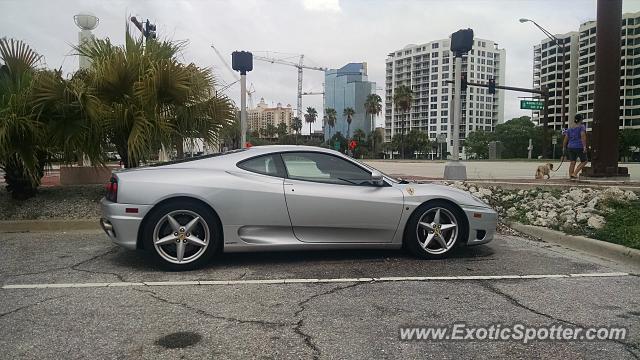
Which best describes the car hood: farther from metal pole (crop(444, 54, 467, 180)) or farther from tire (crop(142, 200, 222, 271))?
metal pole (crop(444, 54, 467, 180))

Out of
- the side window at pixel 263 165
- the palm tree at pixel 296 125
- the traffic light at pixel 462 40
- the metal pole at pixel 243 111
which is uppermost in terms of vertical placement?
the palm tree at pixel 296 125

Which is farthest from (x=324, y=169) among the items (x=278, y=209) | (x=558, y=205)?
(x=558, y=205)

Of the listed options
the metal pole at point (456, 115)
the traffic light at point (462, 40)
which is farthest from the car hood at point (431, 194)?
the traffic light at point (462, 40)

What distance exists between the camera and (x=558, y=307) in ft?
13.4

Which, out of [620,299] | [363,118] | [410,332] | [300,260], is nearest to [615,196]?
[620,299]

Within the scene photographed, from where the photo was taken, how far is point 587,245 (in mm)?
6305

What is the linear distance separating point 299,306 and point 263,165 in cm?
186

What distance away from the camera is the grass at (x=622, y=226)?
6.14m

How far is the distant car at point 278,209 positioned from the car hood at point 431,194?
0.04ft

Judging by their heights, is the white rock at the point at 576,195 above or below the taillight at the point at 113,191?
below

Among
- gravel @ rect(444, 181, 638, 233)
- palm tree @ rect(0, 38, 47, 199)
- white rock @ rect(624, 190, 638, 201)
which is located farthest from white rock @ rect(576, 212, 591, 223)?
palm tree @ rect(0, 38, 47, 199)

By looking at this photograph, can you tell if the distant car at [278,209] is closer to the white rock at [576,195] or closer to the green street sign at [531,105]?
the white rock at [576,195]

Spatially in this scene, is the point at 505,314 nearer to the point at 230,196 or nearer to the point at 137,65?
the point at 230,196

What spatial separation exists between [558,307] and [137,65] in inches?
268
